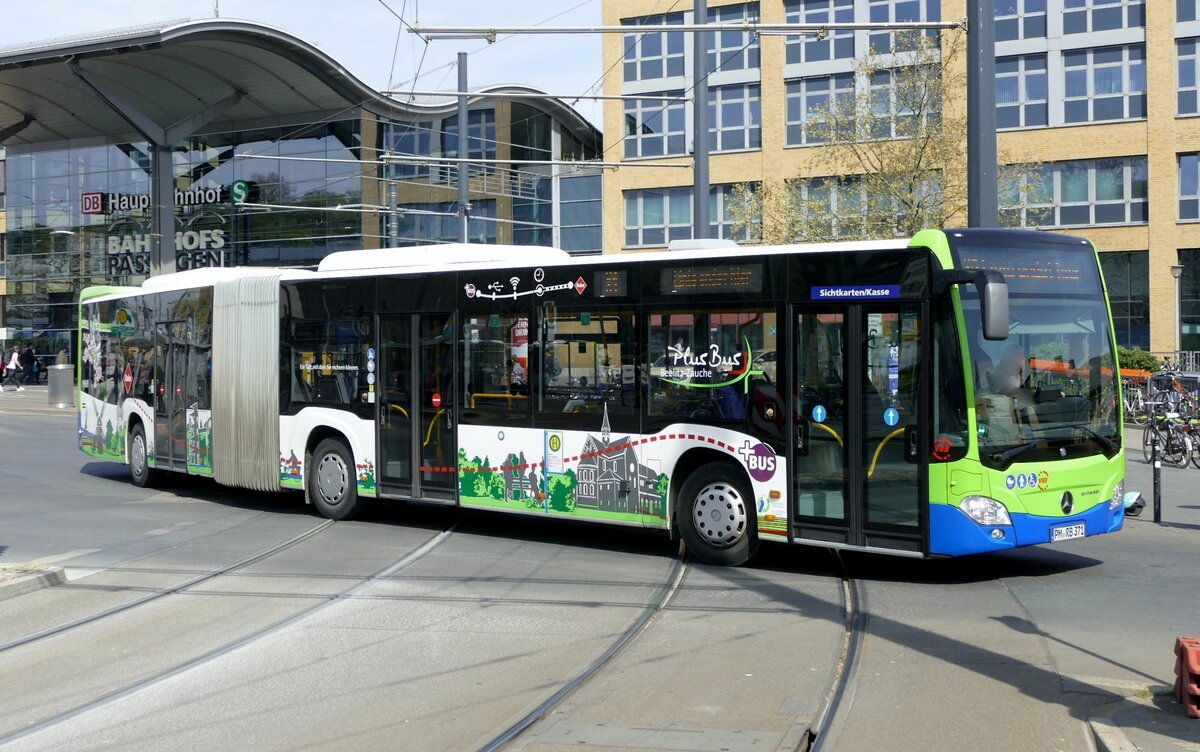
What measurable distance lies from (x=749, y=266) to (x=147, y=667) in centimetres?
593

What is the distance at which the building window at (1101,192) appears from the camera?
3941 centimetres

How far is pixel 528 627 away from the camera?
8656 mm

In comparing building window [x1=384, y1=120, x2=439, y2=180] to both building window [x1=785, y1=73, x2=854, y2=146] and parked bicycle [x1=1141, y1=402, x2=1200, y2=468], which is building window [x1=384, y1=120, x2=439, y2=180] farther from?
parked bicycle [x1=1141, y1=402, x2=1200, y2=468]

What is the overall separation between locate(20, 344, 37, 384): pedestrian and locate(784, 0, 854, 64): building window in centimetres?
3775

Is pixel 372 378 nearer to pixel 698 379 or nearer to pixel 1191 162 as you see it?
pixel 698 379

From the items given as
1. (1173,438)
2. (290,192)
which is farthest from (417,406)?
(290,192)

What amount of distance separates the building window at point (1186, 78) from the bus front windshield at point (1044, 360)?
32.7 m

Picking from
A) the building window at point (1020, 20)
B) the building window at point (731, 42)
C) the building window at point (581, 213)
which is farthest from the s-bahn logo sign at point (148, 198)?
the building window at point (1020, 20)

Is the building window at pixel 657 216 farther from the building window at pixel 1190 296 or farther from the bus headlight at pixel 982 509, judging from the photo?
the bus headlight at pixel 982 509

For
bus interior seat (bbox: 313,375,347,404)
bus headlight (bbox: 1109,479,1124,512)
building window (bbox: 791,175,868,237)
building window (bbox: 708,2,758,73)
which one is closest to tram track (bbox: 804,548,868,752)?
bus headlight (bbox: 1109,479,1124,512)

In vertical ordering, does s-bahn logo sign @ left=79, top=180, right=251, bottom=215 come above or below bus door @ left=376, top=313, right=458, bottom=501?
above

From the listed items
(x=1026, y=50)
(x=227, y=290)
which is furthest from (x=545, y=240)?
(x=227, y=290)

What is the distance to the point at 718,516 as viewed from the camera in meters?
10.9

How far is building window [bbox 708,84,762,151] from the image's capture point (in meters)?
44.2
